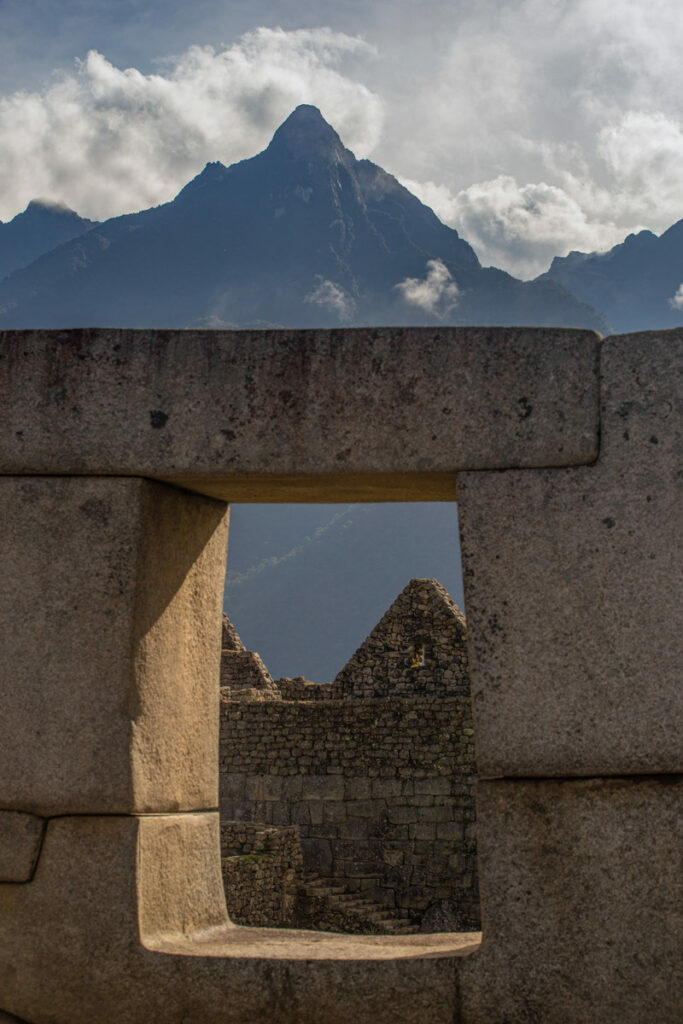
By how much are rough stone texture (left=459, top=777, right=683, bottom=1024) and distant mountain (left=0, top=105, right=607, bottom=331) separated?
6442 inches

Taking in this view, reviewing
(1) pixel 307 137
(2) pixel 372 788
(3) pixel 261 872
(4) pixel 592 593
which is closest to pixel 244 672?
(2) pixel 372 788

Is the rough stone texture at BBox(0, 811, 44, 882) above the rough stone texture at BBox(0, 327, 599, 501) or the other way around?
the other way around

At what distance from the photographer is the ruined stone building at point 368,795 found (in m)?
15.8

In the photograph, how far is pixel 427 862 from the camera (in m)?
16.8

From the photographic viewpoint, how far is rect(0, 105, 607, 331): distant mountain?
174250mm

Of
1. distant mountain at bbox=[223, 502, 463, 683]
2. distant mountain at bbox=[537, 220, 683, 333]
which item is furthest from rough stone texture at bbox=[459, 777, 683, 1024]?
distant mountain at bbox=[537, 220, 683, 333]

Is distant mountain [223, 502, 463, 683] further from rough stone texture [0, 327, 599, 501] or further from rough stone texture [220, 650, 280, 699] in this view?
rough stone texture [0, 327, 599, 501]

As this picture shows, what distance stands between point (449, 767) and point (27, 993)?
1379 centimetres

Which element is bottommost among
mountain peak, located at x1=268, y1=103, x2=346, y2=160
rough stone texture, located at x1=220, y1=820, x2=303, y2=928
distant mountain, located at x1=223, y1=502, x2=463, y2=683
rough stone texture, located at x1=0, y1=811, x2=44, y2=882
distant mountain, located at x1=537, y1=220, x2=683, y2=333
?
rough stone texture, located at x1=220, y1=820, x2=303, y2=928

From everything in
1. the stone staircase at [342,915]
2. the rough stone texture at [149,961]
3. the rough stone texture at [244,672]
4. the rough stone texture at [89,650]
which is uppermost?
the rough stone texture at [244,672]

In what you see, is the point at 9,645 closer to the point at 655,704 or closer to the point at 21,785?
the point at 21,785

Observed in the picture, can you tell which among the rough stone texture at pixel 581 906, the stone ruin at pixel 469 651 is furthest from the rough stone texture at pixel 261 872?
the rough stone texture at pixel 581 906

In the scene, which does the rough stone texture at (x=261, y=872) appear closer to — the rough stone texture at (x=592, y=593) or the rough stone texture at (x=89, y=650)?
the rough stone texture at (x=89, y=650)

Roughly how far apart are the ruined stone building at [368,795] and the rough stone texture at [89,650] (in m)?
11.2
